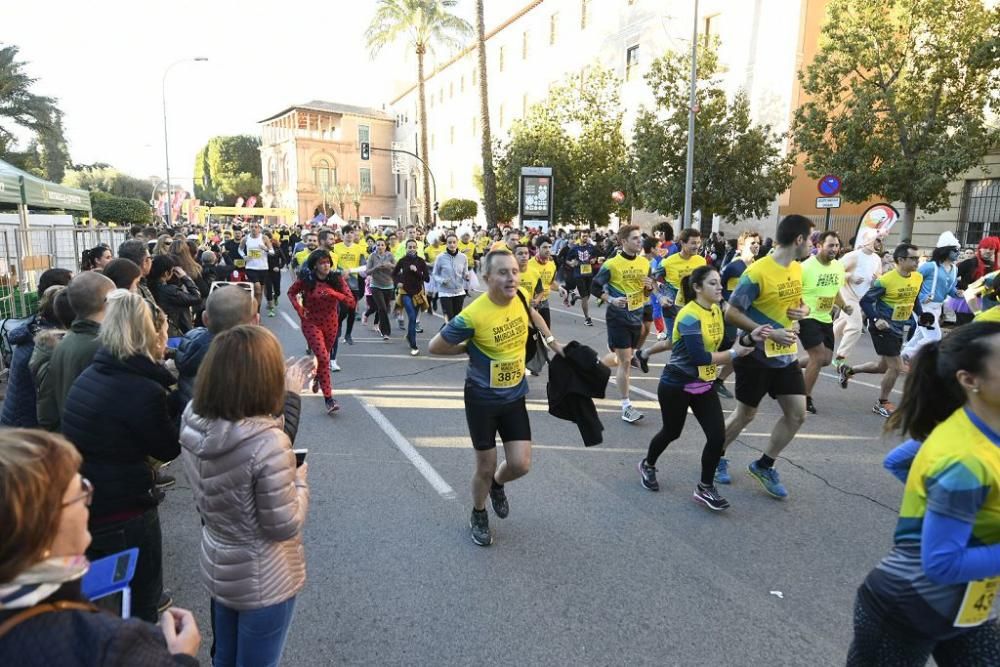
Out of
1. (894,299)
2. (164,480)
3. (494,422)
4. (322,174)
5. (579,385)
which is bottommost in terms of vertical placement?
(164,480)

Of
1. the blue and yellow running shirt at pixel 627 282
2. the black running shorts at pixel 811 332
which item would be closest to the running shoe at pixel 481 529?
the blue and yellow running shirt at pixel 627 282

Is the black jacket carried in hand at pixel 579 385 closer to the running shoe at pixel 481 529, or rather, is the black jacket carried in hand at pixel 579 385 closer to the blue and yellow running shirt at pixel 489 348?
the blue and yellow running shirt at pixel 489 348

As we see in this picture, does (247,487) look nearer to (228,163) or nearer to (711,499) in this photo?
(711,499)

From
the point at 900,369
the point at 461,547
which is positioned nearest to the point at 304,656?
the point at 461,547

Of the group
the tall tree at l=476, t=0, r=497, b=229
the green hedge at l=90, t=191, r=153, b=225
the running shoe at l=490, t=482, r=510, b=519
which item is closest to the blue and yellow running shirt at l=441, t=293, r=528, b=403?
the running shoe at l=490, t=482, r=510, b=519

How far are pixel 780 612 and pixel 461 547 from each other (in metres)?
1.85

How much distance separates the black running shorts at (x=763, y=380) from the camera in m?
4.75

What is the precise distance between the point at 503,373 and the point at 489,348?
18 cm

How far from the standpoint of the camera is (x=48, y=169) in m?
51.3

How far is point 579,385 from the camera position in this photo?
4.09 m

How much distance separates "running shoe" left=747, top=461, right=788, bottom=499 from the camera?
187 inches

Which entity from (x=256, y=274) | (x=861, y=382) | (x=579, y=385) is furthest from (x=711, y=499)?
(x=256, y=274)

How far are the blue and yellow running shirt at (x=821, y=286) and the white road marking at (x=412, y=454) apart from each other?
4229 mm

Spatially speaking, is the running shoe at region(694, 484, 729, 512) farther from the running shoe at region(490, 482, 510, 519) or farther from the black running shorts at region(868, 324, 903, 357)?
the black running shorts at region(868, 324, 903, 357)
